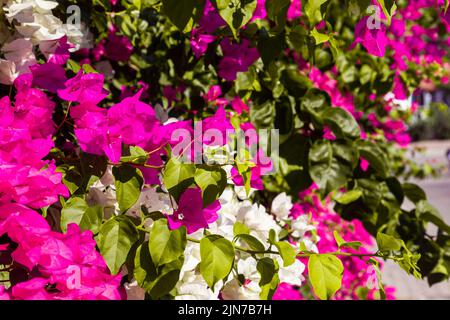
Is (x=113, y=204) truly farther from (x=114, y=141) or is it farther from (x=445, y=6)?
(x=445, y=6)

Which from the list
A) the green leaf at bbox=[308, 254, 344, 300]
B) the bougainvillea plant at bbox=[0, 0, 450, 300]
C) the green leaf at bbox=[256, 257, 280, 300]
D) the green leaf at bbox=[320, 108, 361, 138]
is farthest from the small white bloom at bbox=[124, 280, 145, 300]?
the green leaf at bbox=[320, 108, 361, 138]

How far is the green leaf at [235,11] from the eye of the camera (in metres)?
1.04

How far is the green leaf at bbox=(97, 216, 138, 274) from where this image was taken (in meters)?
0.93

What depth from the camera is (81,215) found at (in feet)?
3.17

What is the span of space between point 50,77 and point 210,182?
366 millimetres

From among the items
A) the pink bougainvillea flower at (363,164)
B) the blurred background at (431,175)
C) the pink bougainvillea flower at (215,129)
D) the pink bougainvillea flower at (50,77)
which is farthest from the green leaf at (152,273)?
the blurred background at (431,175)

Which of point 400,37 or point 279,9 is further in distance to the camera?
point 400,37

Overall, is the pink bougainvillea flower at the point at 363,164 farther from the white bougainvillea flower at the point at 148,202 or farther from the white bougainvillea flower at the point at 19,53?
the white bougainvillea flower at the point at 19,53

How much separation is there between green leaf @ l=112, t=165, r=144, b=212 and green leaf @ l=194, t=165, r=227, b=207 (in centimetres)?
11

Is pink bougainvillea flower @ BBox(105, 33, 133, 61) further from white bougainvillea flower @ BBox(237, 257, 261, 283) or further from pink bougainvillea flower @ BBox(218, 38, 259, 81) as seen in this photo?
white bougainvillea flower @ BBox(237, 257, 261, 283)

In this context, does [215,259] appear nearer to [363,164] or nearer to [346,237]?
[363,164]

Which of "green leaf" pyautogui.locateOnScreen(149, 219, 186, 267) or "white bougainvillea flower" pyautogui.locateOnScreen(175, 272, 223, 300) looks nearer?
"green leaf" pyautogui.locateOnScreen(149, 219, 186, 267)

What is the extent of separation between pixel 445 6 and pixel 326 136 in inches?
32.7

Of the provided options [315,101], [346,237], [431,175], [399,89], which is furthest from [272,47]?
[431,175]
